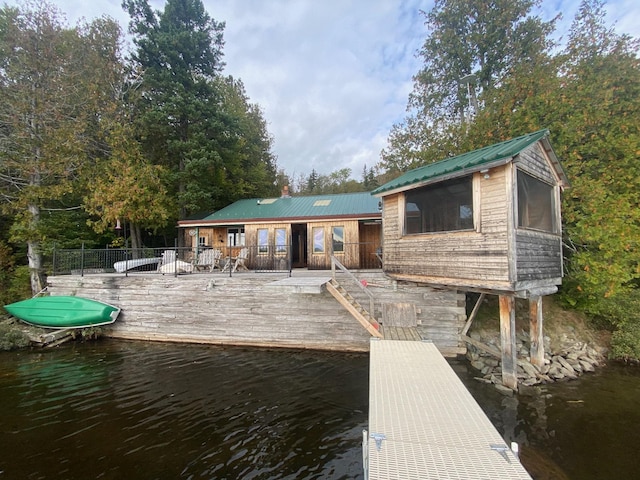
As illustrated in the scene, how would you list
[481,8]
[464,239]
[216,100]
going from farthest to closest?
[216,100] → [481,8] → [464,239]

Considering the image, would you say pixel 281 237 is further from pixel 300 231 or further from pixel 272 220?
pixel 300 231

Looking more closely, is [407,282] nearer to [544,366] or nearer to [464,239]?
[464,239]

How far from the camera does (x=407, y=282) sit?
8.84m

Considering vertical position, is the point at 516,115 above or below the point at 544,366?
above

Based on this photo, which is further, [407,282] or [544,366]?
[407,282]

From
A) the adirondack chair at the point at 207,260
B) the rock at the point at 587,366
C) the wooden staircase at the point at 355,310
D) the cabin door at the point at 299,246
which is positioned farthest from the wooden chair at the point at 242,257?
the rock at the point at 587,366

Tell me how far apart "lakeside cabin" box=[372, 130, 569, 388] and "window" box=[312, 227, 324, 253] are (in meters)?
4.76

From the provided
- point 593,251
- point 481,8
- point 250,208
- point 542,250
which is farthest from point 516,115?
point 250,208

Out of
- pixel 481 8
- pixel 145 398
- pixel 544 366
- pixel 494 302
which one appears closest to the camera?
pixel 145 398

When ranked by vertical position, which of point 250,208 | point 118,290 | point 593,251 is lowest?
point 118,290

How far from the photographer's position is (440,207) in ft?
25.3

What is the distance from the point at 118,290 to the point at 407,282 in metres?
10.9

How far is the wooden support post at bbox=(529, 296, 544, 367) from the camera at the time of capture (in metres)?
7.67

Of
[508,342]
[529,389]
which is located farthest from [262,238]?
[529,389]
